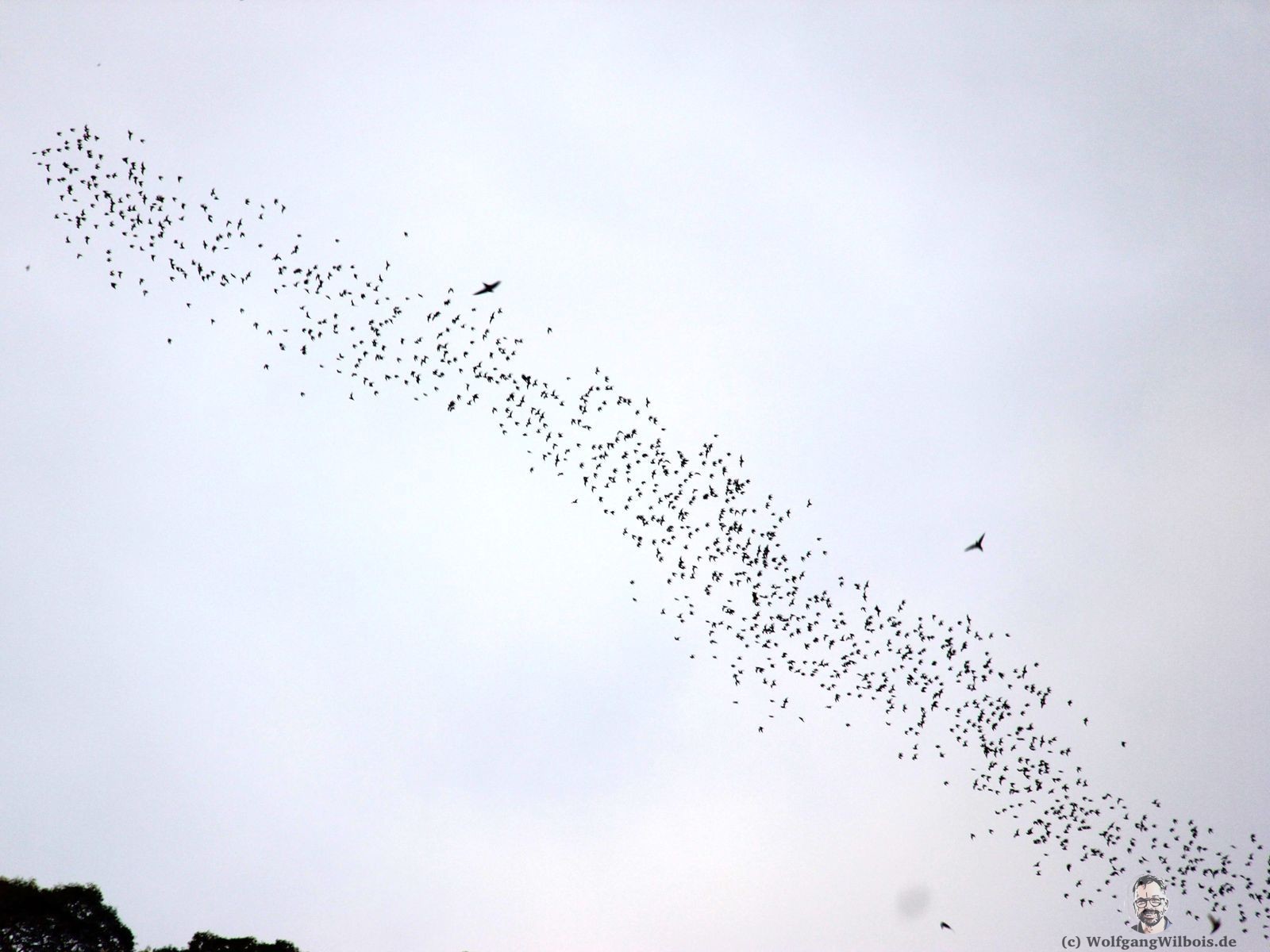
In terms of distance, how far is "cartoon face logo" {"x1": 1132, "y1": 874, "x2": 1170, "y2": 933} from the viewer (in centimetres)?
4469

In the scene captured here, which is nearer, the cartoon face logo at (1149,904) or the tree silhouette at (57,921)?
the tree silhouette at (57,921)

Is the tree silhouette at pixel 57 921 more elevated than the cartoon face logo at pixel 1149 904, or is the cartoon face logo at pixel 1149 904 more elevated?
the cartoon face logo at pixel 1149 904

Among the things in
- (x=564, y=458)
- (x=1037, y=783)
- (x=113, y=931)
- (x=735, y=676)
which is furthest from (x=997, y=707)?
(x=113, y=931)

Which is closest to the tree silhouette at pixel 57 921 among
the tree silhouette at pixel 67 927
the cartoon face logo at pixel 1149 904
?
the tree silhouette at pixel 67 927

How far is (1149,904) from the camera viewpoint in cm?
4522

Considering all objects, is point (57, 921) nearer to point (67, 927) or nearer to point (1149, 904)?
point (67, 927)

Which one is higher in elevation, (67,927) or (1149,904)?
(1149,904)

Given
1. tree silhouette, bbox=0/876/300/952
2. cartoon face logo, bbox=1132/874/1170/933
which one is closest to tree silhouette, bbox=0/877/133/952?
tree silhouette, bbox=0/876/300/952

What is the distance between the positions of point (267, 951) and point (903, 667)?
98.4ft

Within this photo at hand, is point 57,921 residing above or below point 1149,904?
below

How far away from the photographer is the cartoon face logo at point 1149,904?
44.7 m

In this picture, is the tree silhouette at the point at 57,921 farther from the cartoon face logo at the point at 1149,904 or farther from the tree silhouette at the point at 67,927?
the cartoon face logo at the point at 1149,904

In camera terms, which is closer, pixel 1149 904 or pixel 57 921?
pixel 57 921

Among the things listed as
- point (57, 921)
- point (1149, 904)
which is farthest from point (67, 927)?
point (1149, 904)
